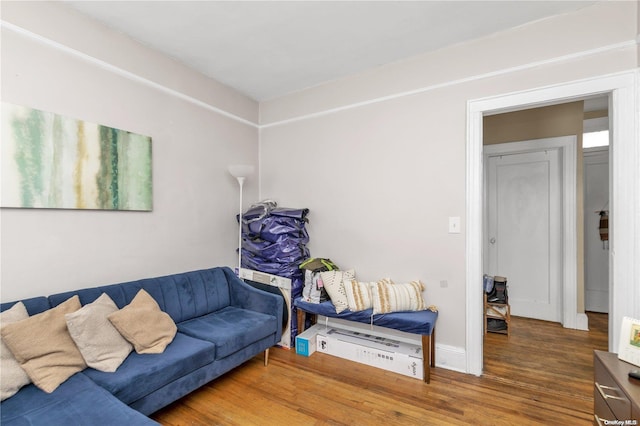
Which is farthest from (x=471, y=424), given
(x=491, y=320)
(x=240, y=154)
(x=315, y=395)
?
(x=240, y=154)

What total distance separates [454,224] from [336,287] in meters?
1.18

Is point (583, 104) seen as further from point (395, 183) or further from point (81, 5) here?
point (81, 5)

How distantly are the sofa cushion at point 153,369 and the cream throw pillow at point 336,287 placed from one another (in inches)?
42.8

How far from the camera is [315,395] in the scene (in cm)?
219

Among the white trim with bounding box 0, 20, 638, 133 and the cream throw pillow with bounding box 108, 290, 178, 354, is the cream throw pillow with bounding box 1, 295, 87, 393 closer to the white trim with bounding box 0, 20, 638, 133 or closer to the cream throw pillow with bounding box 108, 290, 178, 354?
the cream throw pillow with bounding box 108, 290, 178, 354

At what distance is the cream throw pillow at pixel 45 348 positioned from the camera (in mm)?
1532

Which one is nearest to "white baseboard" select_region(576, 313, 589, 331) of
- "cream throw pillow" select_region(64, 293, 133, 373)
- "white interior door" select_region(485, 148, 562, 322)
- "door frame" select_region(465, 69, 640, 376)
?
"white interior door" select_region(485, 148, 562, 322)

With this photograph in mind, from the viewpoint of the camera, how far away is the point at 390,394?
2.20m

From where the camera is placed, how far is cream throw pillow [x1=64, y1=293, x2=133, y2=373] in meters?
1.72

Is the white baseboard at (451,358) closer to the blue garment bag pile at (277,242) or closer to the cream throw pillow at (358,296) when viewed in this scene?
the cream throw pillow at (358,296)

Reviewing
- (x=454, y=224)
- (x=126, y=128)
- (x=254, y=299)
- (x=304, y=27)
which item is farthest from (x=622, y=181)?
(x=126, y=128)

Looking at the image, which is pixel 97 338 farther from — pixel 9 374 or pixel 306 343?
pixel 306 343

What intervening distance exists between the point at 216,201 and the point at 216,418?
1982 millimetres

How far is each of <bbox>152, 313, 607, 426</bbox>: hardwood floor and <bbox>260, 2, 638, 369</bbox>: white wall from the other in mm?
437
